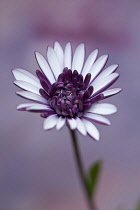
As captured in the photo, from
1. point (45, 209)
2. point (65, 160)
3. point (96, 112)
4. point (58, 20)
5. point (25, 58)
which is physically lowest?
point (45, 209)

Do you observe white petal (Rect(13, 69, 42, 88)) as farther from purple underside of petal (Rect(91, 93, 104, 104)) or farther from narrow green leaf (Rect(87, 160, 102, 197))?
narrow green leaf (Rect(87, 160, 102, 197))

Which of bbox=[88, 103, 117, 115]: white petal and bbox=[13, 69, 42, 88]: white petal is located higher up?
bbox=[13, 69, 42, 88]: white petal

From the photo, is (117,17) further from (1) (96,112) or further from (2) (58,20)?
(1) (96,112)

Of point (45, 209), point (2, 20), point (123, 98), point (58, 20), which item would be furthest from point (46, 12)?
point (45, 209)

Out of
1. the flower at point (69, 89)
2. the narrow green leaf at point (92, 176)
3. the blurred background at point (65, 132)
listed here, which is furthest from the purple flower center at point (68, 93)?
the blurred background at point (65, 132)

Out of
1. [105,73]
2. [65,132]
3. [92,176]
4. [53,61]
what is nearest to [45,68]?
[53,61]

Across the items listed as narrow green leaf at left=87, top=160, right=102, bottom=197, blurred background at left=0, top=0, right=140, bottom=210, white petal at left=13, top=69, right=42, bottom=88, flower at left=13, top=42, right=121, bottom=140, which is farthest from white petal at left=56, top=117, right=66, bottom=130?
blurred background at left=0, top=0, right=140, bottom=210
